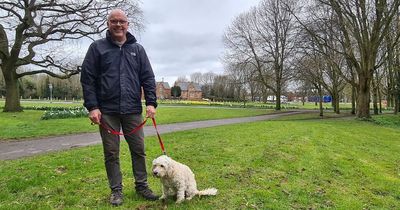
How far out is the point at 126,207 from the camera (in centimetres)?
496

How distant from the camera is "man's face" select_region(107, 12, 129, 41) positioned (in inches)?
192

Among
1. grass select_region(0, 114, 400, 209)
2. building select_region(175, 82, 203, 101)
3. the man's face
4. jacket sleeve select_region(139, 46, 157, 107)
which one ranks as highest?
building select_region(175, 82, 203, 101)

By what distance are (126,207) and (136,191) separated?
0.57m

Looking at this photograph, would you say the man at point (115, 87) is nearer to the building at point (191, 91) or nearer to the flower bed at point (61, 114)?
the flower bed at point (61, 114)

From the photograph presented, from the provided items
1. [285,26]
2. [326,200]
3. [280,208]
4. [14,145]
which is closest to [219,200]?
[280,208]

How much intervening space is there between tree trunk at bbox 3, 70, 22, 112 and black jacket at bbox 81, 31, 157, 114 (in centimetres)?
2603

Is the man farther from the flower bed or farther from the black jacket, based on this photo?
the flower bed

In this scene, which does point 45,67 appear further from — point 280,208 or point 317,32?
point 280,208

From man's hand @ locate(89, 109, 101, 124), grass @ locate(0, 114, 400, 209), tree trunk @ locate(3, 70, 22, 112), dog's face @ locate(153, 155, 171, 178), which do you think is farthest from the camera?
tree trunk @ locate(3, 70, 22, 112)

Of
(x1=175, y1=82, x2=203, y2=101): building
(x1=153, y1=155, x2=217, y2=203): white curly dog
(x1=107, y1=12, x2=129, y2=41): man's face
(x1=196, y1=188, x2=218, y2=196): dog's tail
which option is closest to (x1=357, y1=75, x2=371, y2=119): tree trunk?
(x1=196, y1=188, x2=218, y2=196): dog's tail

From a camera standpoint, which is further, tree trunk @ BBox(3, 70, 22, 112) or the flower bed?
tree trunk @ BBox(3, 70, 22, 112)

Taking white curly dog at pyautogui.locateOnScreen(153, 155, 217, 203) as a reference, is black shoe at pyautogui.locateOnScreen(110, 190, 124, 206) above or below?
below

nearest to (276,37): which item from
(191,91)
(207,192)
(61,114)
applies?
(61,114)

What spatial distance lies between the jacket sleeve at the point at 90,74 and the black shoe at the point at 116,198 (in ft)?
4.29
